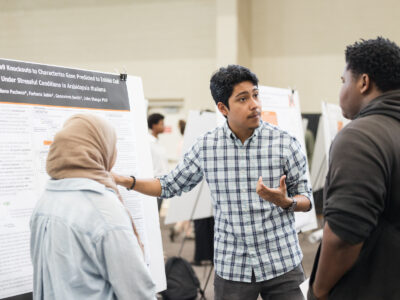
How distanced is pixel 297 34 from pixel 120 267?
25.9 feet

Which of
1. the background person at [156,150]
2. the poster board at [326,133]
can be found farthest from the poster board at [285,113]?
the background person at [156,150]

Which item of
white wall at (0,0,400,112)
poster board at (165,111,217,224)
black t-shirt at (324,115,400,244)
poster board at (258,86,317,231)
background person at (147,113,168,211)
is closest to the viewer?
black t-shirt at (324,115,400,244)

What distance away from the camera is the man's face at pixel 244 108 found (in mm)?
1924

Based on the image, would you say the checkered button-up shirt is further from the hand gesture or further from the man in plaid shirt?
the hand gesture

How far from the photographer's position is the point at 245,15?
8.39m

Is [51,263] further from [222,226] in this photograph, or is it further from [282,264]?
[282,264]

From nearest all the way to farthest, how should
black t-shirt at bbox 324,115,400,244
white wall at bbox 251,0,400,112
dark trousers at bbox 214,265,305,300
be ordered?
1. black t-shirt at bbox 324,115,400,244
2. dark trousers at bbox 214,265,305,300
3. white wall at bbox 251,0,400,112

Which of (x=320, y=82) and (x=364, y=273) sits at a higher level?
(x=320, y=82)

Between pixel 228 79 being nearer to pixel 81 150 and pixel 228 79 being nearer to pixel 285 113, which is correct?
pixel 81 150

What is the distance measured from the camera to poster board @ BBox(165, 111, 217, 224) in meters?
3.44

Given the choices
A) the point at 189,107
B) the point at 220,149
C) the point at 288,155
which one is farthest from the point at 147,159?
the point at 189,107

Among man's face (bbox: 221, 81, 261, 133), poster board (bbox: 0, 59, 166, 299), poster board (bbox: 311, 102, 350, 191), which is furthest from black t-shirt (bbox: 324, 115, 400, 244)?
poster board (bbox: 311, 102, 350, 191)

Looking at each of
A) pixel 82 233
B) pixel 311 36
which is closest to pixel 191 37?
pixel 311 36

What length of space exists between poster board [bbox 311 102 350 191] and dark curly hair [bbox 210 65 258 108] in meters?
2.23
